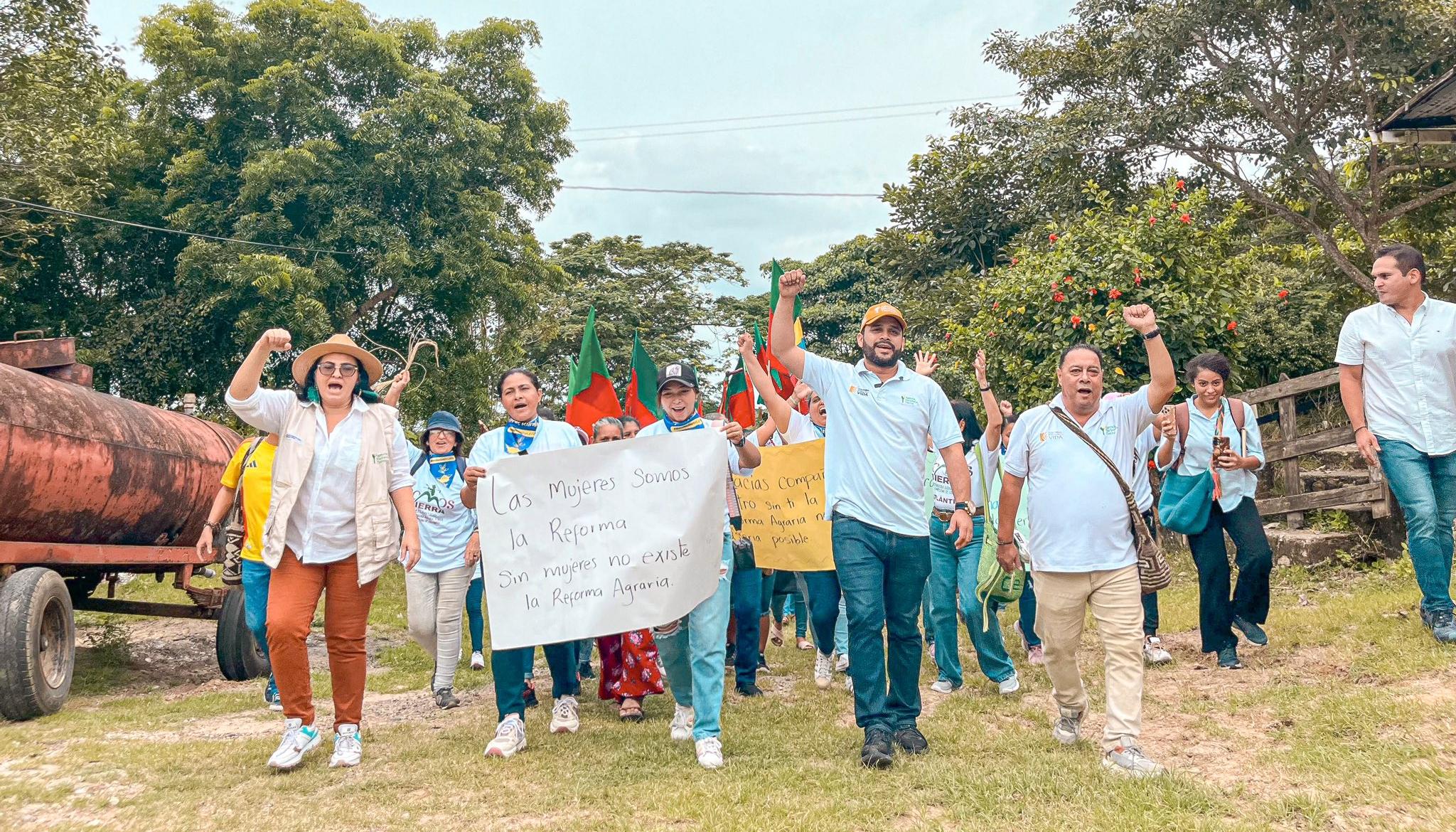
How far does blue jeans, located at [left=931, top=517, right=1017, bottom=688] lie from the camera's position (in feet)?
22.3

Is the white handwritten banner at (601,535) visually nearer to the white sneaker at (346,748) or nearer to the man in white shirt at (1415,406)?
the white sneaker at (346,748)

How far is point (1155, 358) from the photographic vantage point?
196 inches

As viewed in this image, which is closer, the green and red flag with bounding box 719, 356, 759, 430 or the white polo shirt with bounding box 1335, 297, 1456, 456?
the white polo shirt with bounding box 1335, 297, 1456, 456

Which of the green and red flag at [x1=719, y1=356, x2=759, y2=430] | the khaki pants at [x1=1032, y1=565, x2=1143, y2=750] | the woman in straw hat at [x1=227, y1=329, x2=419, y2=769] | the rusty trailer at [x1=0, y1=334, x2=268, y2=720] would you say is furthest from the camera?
the green and red flag at [x1=719, y1=356, x2=759, y2=430]

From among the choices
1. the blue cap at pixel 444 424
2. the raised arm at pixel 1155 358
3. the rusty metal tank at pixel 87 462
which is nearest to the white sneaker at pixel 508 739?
the blue cap at pixel 444 424

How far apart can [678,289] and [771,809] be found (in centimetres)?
3684

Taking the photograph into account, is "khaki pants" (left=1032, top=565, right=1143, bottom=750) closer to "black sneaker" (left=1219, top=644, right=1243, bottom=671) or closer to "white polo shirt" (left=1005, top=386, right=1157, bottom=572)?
"white polo shirt" (left=1005, top=386, right=1157, bottom=572)

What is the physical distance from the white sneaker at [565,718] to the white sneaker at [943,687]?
229 cm

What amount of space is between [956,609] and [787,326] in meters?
2.64

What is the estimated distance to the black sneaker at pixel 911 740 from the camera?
5.23m

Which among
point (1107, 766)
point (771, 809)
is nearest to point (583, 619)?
point (771, 809)

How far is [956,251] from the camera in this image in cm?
2044

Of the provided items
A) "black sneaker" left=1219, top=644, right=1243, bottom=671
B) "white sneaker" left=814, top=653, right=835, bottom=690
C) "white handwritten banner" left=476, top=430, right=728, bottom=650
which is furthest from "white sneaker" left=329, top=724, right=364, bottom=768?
"black sneaker" left=1219, top=644, right=1243, bottom=671

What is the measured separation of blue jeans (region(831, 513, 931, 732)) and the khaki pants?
615 mm
